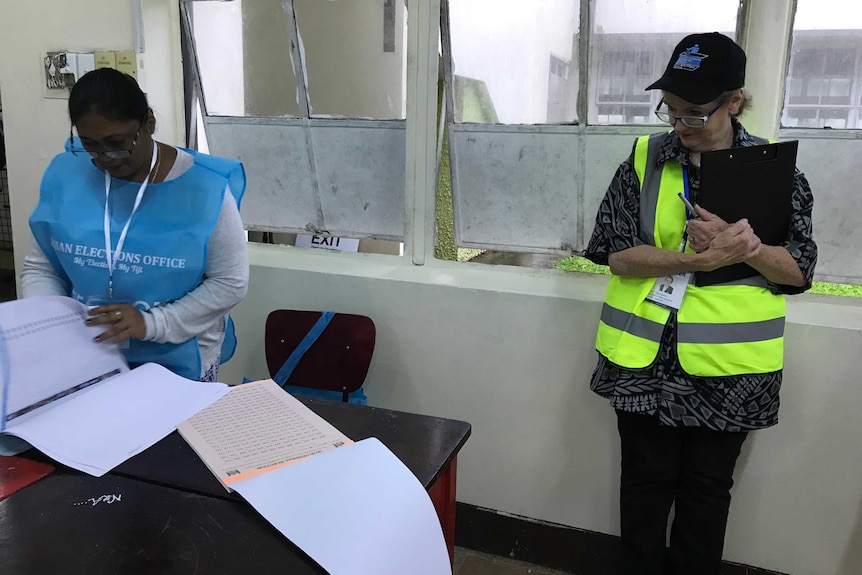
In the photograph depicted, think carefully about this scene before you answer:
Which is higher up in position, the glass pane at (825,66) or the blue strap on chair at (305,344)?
Answer: the glass pane at (825,66)

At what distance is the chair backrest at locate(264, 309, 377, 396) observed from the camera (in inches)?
80.7

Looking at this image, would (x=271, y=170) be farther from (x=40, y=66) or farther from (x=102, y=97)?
(x=102, y=97)

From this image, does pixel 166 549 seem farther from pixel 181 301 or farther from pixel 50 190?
pixel 50 190

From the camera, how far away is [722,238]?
4.41ft

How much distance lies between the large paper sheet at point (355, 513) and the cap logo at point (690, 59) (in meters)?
1.01

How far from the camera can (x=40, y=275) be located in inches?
60.2

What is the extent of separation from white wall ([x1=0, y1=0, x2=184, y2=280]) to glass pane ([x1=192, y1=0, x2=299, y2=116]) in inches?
4.2

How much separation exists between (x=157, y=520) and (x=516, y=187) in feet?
4.87

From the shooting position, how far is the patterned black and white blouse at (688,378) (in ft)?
4.74

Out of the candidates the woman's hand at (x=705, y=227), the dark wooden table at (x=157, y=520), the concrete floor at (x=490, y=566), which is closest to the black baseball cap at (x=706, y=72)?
the woman's hand at (x=705, y=227)

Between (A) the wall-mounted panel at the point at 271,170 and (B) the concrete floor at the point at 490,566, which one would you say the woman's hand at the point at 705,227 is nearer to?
(B) the concrete floor at the point at 490,566

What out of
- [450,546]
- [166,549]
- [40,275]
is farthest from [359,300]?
[166,549]

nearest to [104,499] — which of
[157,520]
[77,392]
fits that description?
[157,520]

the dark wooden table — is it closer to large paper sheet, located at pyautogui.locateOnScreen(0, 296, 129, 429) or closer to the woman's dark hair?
large paper sheet, located at pyautogui.locateOnScreen(0, 296, 129, 429)
